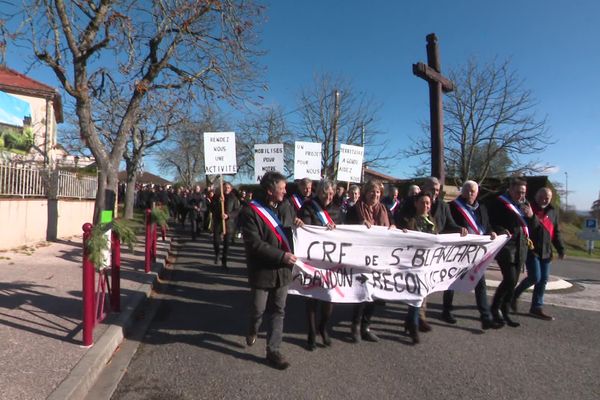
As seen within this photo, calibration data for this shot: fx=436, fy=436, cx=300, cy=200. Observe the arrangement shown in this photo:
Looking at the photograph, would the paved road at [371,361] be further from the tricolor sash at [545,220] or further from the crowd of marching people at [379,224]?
the tricolor sash at [545,220]

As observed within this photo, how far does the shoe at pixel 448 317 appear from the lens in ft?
19.5

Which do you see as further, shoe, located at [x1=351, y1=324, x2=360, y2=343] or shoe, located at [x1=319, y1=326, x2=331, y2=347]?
shoe, located at [x1=351, y1=324, x2=360, y2=343]

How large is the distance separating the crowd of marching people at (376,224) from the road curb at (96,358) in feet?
4.68

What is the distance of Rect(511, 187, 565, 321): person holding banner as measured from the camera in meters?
6.11

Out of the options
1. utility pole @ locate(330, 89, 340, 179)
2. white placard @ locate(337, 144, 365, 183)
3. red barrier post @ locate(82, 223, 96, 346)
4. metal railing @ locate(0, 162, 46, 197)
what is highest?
utility pole @ locate(330, 89, 340, 179)

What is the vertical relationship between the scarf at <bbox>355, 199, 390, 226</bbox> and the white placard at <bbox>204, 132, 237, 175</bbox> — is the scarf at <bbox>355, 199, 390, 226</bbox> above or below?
below

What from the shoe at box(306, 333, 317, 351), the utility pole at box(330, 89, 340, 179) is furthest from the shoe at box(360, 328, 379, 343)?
the utility pole at box(330, 89, 340, 179)

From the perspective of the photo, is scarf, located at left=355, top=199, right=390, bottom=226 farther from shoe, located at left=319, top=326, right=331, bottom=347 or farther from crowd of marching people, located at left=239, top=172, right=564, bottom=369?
shoe, located at left=319, top=326, right=331, bottom=347

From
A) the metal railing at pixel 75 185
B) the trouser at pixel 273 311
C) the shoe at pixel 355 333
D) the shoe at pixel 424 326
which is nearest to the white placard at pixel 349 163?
the shoe at pixel 424 326

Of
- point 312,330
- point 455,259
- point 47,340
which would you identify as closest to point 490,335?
point 455,259

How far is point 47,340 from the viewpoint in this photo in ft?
14.6

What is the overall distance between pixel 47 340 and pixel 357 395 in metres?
3.16

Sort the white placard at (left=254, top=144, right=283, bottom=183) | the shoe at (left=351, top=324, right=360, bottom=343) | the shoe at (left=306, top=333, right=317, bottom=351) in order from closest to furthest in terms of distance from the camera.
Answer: the shoe at (left=306, top=333, right=317, bottom=351) < the shoe at (left=351, top=324, right=360, bottom=343) < the white placard at (left=254, top=144, right=283, bottom=183)

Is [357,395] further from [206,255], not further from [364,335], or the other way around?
[206,255]
